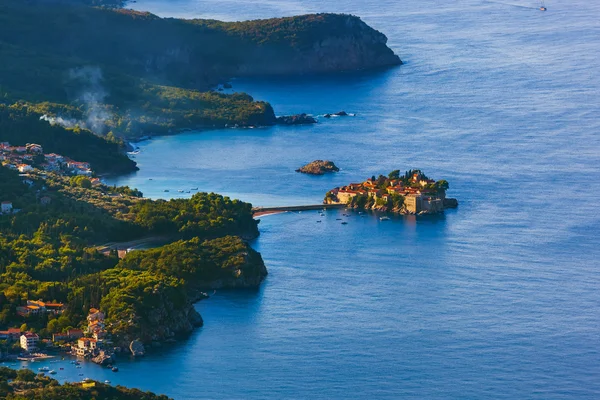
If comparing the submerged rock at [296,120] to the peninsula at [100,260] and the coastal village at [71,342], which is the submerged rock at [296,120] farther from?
the coastal village at [71,342]

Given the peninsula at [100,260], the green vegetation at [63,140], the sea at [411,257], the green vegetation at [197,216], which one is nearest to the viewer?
the sea at [411,257]

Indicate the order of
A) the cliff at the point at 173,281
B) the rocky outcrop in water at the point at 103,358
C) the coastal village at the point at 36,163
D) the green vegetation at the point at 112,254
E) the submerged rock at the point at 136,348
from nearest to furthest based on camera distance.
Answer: the rocky outcrop in water at the point at 103,358
the submerged rock at the point at 136,348
the cliff at the point at 173,281
the green vegetation at the point at 112,254
the coastal village at the point at 36,163

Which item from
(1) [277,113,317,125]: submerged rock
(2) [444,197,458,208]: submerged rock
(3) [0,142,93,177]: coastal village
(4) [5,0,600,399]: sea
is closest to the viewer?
(4) [5,0,600,399]: sea

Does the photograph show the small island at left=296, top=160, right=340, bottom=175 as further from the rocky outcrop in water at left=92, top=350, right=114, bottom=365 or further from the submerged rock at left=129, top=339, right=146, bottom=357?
the rocky outcrop in water at left=92, top=350, right=114, bottom=365

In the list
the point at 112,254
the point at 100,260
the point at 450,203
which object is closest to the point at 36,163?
the point at 112,254

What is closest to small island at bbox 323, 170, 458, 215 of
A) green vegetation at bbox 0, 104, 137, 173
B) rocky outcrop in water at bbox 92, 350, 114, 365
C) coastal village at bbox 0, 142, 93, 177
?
coastal village at bbox 0, 142, 93, 177

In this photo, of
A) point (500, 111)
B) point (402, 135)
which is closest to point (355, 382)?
point (402, 135)

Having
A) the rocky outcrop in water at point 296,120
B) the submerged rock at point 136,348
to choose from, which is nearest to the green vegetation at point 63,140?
the rocky outcrop in water at point 296,120
